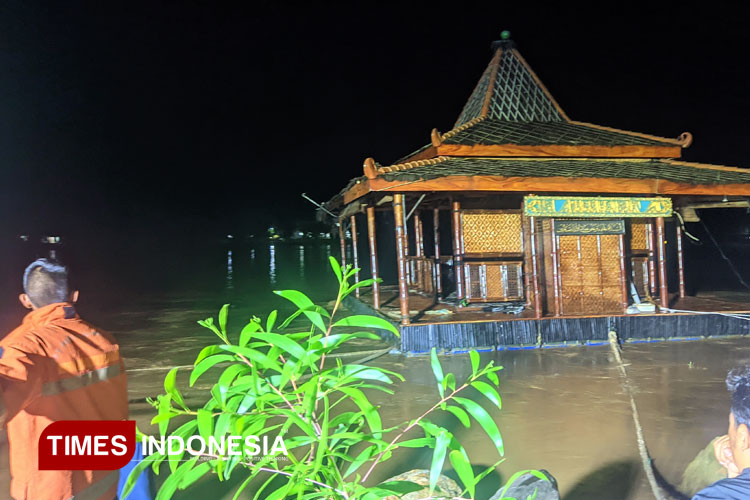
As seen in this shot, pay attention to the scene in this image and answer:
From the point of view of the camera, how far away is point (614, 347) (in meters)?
8.63

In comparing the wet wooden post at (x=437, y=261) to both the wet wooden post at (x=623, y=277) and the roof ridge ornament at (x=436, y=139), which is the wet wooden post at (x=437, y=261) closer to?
the roof ridge ornament at (x=436, y=139)

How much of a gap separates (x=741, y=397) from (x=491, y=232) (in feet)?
30.8

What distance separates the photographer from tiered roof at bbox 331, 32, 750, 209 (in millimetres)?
8594

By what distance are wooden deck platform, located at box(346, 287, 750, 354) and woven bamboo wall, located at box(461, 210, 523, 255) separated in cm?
196

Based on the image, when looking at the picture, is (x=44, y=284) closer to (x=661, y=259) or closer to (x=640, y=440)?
(x=640, y=440)

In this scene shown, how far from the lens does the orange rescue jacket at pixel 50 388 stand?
2162mm

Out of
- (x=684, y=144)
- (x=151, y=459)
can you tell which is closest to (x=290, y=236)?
(x=684, y=144)

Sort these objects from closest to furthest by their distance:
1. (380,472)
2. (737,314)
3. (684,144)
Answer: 1. (380,472)
2. (737,314)
3. (684,144)

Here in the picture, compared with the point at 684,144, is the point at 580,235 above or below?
below

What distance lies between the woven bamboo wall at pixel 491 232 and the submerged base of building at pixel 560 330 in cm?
257

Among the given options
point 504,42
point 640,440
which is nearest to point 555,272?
point 640,440

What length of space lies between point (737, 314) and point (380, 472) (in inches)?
310

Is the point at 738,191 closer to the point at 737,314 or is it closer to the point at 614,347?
the point at 737,314

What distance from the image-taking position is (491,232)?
1128cm
